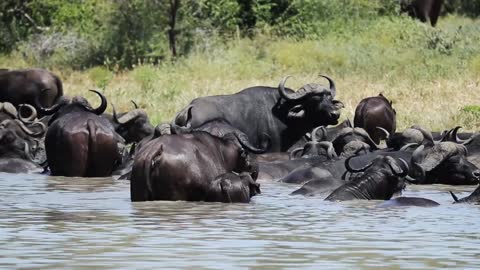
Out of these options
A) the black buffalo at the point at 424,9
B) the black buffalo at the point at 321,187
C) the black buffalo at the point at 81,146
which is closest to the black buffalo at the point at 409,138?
the black buffalo at the point at 321,187

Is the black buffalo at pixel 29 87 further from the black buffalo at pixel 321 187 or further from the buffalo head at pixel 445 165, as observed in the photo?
the black buffalo at pixel 321 187

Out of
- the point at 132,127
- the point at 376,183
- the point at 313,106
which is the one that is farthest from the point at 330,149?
the point at 132,127

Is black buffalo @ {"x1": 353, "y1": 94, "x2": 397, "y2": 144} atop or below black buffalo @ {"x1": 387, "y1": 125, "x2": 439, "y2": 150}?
below

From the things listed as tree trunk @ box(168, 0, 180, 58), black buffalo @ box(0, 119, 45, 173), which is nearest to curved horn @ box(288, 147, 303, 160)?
black buffalo @ box(0, 119, 45, 173)

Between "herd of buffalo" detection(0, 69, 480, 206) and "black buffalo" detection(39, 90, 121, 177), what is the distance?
0.04ft

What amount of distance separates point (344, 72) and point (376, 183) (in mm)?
15438

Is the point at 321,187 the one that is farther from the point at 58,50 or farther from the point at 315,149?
the point at 58,50

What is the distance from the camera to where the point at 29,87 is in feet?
92.6

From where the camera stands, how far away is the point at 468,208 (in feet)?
44.7

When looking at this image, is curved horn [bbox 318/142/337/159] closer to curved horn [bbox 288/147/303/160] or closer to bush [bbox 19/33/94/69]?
curved horn [bbox 288/147/303/160]

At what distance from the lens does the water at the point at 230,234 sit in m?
9.58

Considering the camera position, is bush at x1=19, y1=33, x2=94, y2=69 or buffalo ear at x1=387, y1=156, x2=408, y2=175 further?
bush at x1=19, y1=33, x2=94, y2=69

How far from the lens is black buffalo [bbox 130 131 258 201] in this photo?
13.5m

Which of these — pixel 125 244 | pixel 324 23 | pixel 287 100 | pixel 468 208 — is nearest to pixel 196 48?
pixel 324 23
